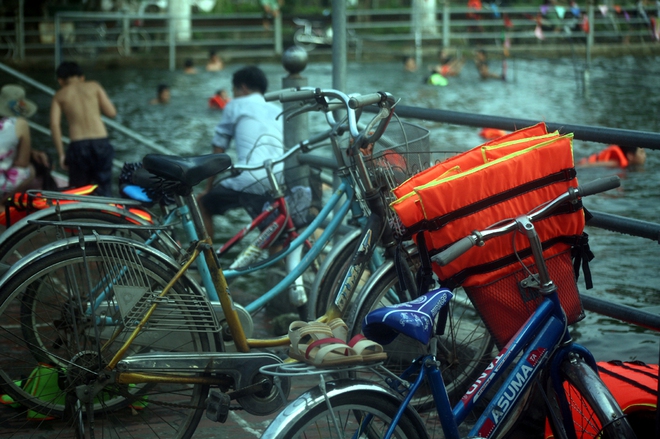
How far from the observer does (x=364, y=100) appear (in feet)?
11.0

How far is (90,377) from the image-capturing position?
10.2ft

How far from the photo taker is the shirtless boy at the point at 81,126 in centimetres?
780

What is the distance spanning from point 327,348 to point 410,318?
0.90ft

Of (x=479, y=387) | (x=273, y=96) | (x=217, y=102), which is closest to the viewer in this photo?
(x=479, y=387)

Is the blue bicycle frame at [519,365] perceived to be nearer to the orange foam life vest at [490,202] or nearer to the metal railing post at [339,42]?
the orange foam life vest at [490,202]

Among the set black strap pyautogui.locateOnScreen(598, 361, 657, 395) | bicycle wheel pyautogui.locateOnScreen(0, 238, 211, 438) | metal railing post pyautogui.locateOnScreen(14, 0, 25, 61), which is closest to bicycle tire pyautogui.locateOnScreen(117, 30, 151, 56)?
metal railing post pyautogui.locateOnScreen(14, 0, 25, 61)

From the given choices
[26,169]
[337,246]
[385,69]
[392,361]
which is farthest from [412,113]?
[385,69]

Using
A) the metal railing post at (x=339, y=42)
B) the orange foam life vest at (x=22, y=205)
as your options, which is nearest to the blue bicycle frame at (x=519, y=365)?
the orange foam life vest at (x=22, y=205)

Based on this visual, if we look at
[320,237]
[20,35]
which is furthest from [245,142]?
[20,35]

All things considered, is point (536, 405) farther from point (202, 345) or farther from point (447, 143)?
point (447, 143)

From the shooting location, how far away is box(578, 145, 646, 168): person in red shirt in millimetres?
10227

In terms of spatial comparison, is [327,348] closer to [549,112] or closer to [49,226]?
[49,226]

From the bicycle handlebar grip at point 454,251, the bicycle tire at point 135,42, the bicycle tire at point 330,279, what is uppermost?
the bicycle tire at point 135,42

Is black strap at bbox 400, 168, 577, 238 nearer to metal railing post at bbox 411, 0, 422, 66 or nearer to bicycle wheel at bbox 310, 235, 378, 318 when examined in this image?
bicycle wheel at bbox 310, 235, 378, 318
